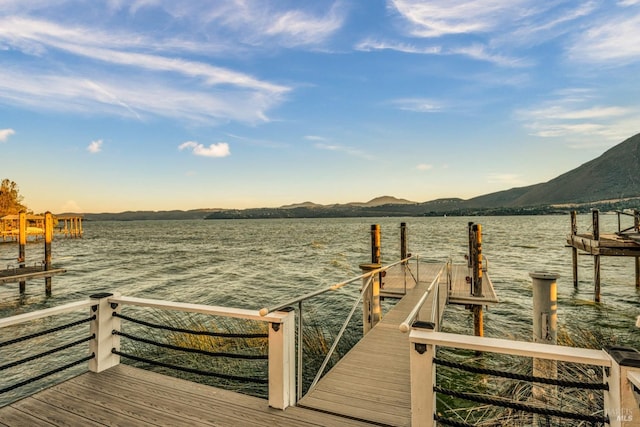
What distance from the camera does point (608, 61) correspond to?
1282 centimetres

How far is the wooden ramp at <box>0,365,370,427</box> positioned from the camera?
2.96 m

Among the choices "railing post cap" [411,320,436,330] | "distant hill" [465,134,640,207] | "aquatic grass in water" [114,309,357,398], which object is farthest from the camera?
"distant hill" [465,134,640,207]

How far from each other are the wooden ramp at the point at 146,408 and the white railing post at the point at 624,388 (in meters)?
1.97

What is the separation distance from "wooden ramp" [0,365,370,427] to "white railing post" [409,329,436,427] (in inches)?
26.9

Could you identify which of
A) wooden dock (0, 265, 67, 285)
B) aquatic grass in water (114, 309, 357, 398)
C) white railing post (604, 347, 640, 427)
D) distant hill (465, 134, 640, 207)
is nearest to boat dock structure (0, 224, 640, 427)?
white railing post (604, 347, 640, 427)

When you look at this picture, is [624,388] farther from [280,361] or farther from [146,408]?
[146,408]

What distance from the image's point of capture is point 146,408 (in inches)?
125

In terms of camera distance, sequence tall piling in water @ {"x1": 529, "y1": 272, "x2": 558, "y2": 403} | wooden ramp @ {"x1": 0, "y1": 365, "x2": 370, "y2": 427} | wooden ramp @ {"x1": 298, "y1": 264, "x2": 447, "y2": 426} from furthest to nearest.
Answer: tall piling in water @ {"x1": 529, "y1": 272, "x2": 558, "y2": 403}
wooden ramp @ {"x1": 298, "y1": 264, "x2": 447, "y2": 426}
wooden ramp @ {"x1": 0, "y1": 365, "x2": 370, "y2": 427}

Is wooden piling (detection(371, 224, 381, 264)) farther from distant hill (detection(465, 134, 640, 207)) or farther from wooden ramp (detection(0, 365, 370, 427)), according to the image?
Result: distant hill (detection(465, 134, 640, 207))

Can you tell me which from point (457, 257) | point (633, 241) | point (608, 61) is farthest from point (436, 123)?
point (457, 257)

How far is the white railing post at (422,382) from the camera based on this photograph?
2566 mm

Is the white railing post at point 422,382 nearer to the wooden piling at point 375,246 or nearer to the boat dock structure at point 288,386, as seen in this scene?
the boat dock structure at point 288,386

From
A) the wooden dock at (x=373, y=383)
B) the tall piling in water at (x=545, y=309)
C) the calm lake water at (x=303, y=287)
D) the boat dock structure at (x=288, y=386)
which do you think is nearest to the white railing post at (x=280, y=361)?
the boat dock structure at (x=288, y=386)

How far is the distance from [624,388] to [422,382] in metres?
1.26
